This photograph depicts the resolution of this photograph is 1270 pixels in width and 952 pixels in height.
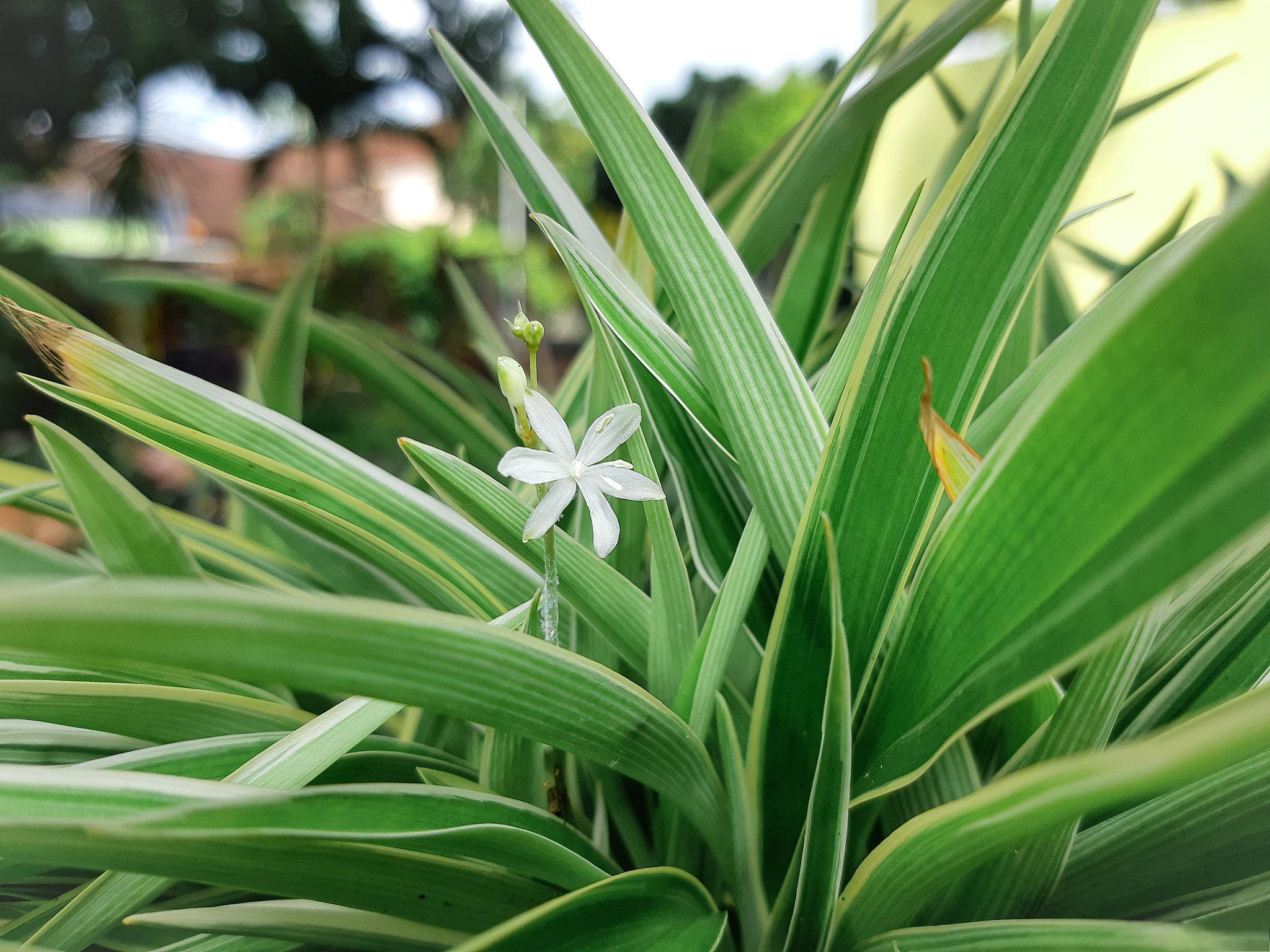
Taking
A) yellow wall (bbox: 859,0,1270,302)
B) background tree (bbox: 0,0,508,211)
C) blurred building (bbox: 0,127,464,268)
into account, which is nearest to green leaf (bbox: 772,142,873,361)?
yellow wall (bbox: 859,0,1270,302)

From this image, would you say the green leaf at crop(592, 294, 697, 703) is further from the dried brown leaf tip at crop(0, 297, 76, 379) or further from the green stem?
the dried brown leaf tip at crop(0, 297, 76, 379)

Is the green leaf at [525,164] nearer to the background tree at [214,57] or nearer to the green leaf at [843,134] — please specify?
the green leaf at [843,134]

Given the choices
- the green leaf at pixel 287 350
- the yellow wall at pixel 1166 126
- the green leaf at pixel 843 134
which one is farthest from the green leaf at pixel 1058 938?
the yellow wall at pixel 1166 126

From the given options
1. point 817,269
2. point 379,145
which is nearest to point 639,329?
point 817,269

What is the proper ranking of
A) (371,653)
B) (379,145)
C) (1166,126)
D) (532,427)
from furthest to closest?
(379,145)
(1166,126)
(532,427)
(371,653)

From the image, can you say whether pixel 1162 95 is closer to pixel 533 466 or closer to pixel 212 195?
pixel 533 466

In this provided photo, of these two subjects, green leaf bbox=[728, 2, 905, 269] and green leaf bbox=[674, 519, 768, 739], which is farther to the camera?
green leaf bbox=[728, 2, 905, 269]
